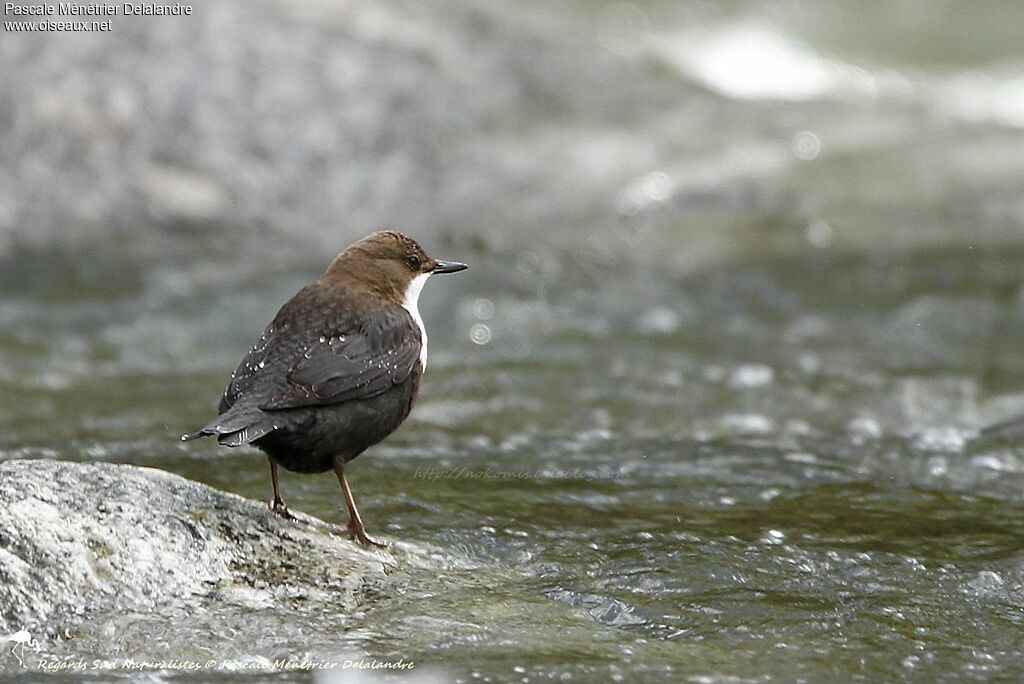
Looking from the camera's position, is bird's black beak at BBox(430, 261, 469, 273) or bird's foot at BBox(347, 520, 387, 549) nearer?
bird's foot at BBox(347, 520, 387, 549)

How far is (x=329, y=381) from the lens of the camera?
4.23m

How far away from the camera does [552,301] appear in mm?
8375

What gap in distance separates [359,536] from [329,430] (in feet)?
1.07

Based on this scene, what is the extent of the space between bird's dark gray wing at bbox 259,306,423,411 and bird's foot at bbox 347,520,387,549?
1.22 feet

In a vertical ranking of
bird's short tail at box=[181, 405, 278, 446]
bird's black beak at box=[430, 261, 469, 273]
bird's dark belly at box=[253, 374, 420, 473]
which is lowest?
bird's dark belly at box=[253, 374, 420, 473]

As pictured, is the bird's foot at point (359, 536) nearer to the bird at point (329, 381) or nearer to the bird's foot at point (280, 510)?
the bird at point (329, 381)

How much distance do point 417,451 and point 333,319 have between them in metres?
1.50

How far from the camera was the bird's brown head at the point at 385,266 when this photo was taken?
16.0ft

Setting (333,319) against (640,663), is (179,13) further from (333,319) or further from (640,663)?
(640,663)

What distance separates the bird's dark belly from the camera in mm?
4145

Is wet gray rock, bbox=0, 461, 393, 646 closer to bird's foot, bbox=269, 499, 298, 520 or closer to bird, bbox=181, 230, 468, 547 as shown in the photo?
bird's foot, bbox=269, 499, 298, 520

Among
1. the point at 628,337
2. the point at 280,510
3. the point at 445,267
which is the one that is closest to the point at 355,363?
the point at 280,510

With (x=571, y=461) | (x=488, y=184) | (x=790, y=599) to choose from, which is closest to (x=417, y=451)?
(x=571, y=461)

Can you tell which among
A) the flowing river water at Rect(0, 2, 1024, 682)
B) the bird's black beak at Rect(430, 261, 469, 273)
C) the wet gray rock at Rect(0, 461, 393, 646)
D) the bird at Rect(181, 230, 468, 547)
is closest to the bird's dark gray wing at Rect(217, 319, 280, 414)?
the bird at Rect(181, 230, 468, 547)
